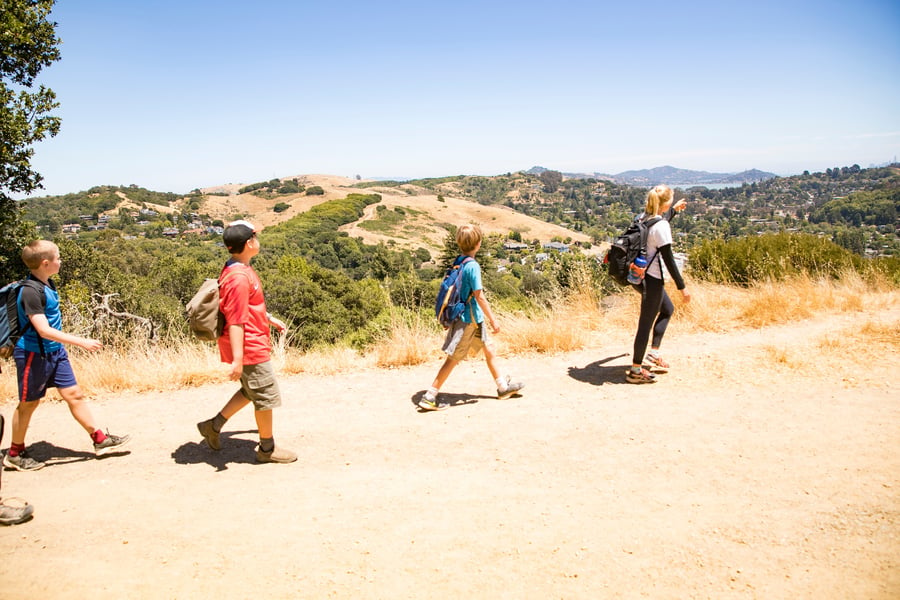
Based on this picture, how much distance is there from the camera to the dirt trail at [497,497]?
8.69ft

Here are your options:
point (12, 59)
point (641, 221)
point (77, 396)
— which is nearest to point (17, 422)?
point (77, 396)

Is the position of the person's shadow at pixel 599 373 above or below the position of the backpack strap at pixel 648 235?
below

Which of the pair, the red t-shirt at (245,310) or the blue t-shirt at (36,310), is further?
the blue t-shirt at (36,310)

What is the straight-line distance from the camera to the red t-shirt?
3.48 meters

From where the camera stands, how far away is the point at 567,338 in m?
6.55

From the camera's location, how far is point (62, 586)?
2605 mm

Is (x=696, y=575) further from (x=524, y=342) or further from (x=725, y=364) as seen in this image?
(x=524, y=342)

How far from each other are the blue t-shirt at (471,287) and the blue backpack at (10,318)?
324cm

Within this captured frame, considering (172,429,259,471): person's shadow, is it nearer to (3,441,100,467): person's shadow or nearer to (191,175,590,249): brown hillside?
(3,441,100,467): person's shadow

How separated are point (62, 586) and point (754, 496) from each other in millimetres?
A: 4049

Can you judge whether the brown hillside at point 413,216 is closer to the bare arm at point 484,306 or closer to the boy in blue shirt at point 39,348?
the bare arm at point 484,306

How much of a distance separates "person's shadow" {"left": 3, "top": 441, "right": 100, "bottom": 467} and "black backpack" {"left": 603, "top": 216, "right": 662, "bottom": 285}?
4722 mm

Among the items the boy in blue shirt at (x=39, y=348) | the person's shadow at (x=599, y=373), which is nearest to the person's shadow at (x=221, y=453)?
the boy in blue shirt at (x=39, y=348)

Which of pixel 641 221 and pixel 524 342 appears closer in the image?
pixel 641 221
